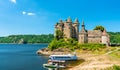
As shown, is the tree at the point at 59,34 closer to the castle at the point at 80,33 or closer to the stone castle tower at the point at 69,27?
the castle at the point at 80,33

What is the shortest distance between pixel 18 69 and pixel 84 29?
58692 mm

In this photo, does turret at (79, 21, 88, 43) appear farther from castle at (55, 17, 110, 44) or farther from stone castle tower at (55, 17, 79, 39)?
stone castle tower at (55, 17, 79, 39)

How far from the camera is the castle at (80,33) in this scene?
12585 cm

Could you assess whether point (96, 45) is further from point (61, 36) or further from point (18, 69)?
point (18, 69)

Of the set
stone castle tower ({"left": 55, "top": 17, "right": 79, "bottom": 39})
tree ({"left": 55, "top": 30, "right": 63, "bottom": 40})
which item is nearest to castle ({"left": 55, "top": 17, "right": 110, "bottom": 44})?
stone castle tower ({"left": 55, "top": 17, "right": 79, "bottom": 39})

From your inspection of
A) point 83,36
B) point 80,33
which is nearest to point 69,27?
point 80,33

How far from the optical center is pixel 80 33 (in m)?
126

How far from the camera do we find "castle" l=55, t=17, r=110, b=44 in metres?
126

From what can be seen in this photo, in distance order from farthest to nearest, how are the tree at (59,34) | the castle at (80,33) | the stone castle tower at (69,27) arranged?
the stone castle tower at (69,27)
the tree at (59,34)
the castle at (80,33)

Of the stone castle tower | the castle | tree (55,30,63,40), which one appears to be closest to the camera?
the castle

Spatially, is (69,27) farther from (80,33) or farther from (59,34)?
(80,33)

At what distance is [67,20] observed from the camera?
5340 inches

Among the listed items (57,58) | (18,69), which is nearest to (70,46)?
(57,58)

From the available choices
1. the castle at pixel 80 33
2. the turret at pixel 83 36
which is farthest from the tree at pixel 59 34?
the turret at pixel 83 36
